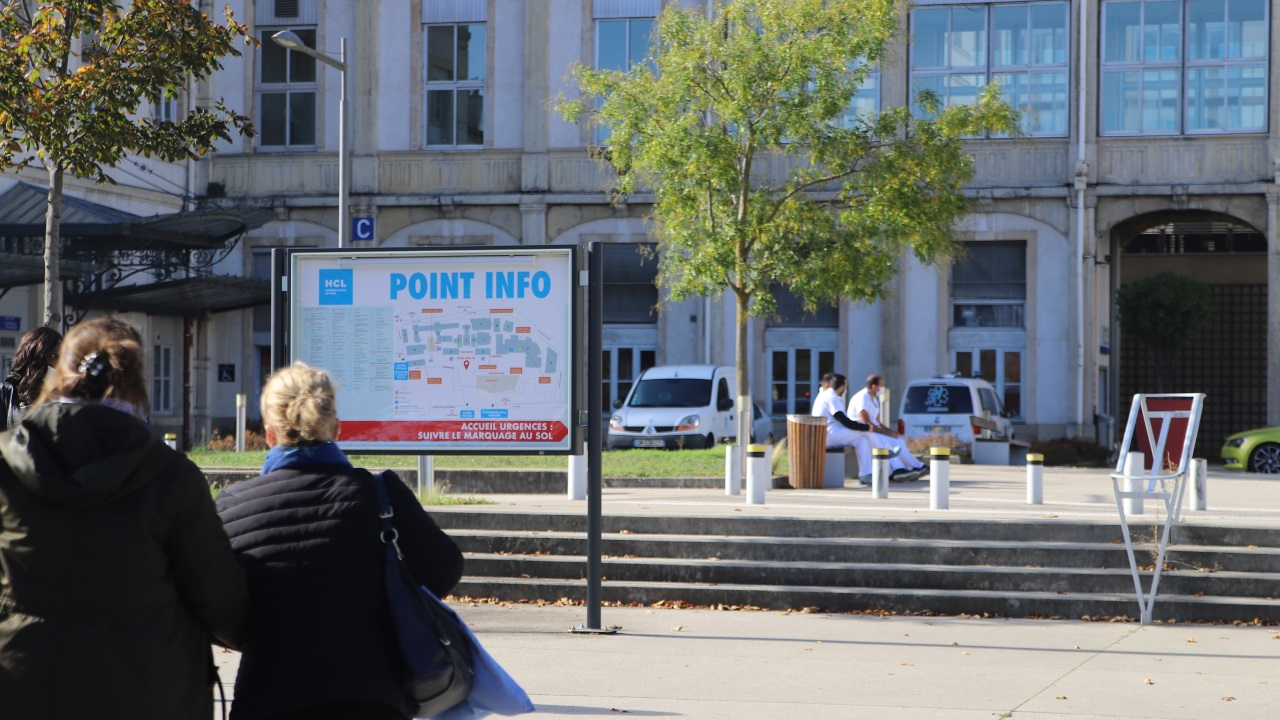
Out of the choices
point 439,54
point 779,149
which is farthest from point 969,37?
point 439,54

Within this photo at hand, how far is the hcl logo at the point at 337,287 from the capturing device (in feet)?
37.4

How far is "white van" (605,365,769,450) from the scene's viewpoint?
86.3 ft

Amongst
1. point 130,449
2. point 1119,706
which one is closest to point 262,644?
point 130,449

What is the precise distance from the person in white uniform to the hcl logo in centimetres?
873

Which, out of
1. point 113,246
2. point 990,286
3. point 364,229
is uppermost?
point 364,229

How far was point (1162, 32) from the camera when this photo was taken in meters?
31.1

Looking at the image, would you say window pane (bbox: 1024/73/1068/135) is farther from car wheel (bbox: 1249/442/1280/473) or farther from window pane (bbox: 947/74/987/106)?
car wheel (bbox: 1249/442/1280/473)

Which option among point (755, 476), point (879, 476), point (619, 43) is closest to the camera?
point (755, 476)

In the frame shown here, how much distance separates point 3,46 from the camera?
14.2m

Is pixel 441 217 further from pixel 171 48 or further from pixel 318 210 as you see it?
pixel 171 48

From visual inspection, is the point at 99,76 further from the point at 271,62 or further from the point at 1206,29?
the point at 1206,29

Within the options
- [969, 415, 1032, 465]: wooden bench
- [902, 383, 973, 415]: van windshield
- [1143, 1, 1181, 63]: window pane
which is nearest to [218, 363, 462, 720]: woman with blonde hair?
[969, 415, 1032, 465]: wooden bench

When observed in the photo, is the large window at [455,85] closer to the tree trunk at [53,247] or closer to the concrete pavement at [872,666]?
the tree trunk at [53,247]

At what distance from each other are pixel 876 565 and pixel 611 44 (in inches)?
901
